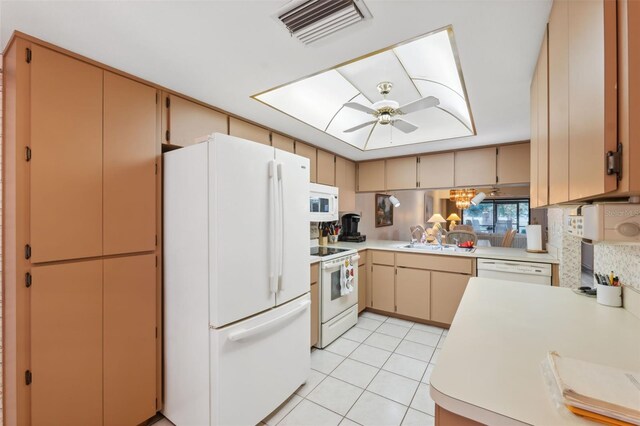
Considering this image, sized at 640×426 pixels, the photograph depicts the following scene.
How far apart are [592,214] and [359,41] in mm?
1265

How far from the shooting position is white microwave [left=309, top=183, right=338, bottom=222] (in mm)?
2977

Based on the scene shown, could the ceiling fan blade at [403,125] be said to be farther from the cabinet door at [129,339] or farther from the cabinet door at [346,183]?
the cabinet door at [129,339]

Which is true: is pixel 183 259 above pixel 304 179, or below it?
below

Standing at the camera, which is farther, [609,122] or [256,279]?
[256,279]

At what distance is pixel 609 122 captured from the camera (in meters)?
0.61

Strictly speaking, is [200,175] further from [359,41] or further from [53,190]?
[359,41]

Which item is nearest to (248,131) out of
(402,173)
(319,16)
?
(319,16)

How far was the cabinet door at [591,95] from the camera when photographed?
61 centimetres

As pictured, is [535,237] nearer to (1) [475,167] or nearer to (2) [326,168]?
(1) [475,167]

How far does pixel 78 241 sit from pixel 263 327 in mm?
1170

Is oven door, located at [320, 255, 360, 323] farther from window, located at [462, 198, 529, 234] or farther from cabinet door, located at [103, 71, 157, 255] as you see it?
window, located at [462, 198, 529, 234]

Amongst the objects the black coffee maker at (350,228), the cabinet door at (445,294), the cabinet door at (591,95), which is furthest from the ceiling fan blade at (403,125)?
the black coffee maker at (350,228)

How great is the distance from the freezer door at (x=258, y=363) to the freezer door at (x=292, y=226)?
5.7 inches

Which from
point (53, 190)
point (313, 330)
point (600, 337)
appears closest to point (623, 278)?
point (600, 337)
